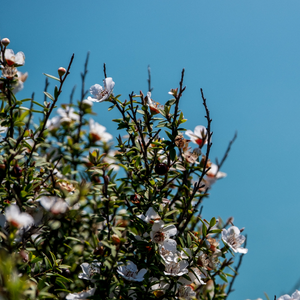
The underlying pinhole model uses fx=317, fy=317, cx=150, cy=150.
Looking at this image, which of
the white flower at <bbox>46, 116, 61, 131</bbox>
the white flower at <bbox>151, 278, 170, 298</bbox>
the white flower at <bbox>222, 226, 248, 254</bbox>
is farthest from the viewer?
the white flower at <bbox>46, 116, 61, 131</bbox>

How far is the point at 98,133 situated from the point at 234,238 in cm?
110

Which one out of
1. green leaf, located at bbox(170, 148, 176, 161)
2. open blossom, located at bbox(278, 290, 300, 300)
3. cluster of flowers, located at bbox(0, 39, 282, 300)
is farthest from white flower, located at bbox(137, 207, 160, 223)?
open blossom, located at bbox(278, 290, 300, 300)

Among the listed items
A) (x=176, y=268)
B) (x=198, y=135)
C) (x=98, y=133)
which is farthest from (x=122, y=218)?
(x=98, y=133)

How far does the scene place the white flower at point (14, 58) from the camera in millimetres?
1489

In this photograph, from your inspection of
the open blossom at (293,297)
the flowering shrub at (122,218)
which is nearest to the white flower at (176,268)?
the flowering shrub at (122,218)

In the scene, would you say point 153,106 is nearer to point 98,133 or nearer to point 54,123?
point 98,133

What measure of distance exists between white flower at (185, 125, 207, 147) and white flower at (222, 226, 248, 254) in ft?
1.38

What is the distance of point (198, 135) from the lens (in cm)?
158

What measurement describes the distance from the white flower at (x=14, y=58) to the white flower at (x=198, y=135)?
2.84 feet

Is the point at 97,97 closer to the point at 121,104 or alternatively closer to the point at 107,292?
the point at 121,104

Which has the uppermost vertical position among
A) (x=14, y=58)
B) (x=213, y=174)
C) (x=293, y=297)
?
(x=14, y=58)

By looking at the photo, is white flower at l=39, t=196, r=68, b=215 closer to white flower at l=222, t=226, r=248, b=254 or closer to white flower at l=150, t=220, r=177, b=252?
white flower at l=150, t=220, r=177, b=252

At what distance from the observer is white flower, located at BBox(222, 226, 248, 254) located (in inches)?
54.6

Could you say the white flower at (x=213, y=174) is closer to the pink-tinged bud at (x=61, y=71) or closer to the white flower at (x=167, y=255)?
the white flower at (x=167, y=255)
